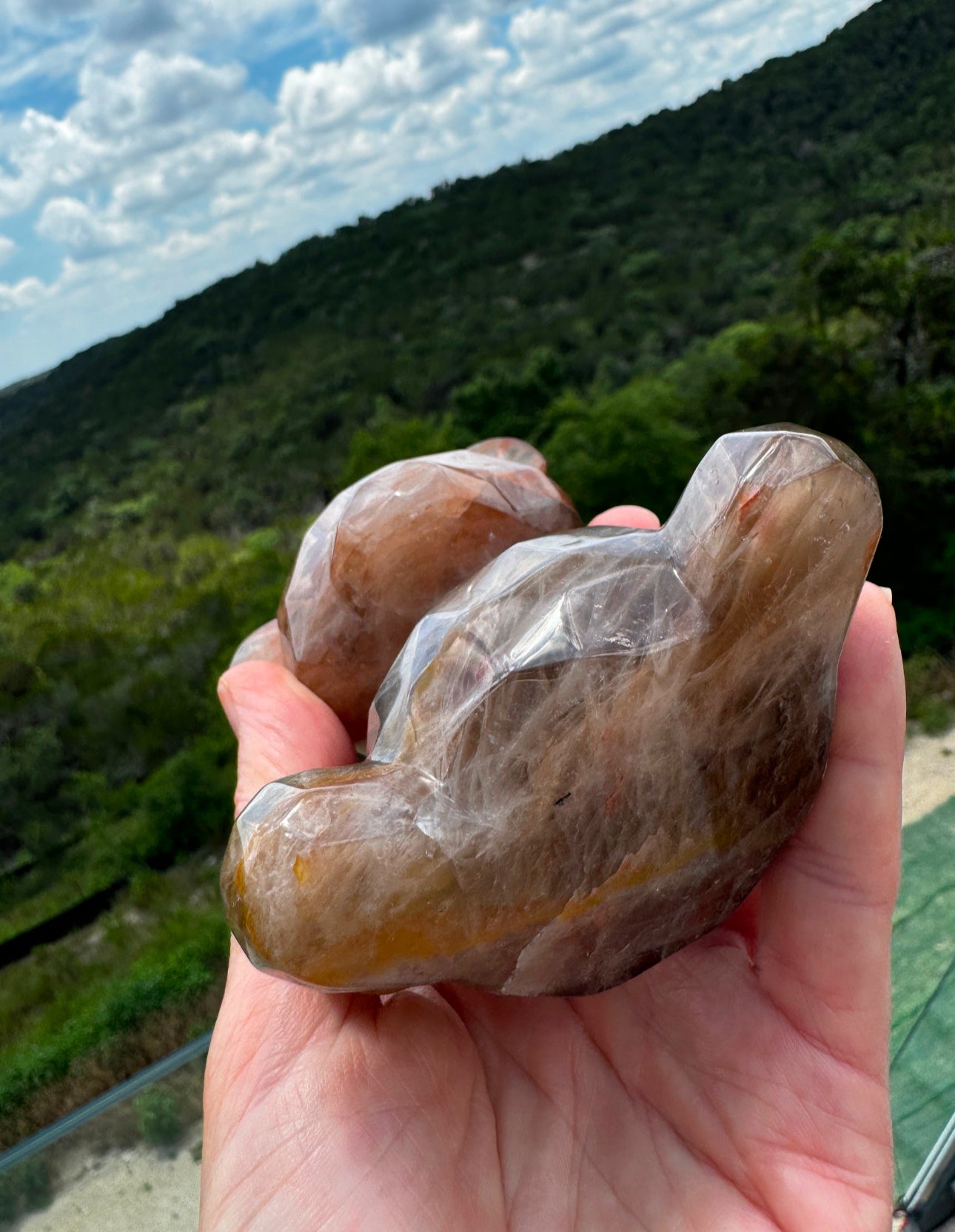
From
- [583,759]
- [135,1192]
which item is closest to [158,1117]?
[135,1192]

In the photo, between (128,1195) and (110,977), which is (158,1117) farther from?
(110,977)

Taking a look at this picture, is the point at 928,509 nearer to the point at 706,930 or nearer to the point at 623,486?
the point at 623,486

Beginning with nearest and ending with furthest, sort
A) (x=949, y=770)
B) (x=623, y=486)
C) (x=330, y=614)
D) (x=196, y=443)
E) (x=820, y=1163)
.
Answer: (x=820, y=1163)
(x=330, y=614)
(x=949, y=770)
(x=623, y=486)
(x=196, y=443)

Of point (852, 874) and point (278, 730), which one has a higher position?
point (278, 730)

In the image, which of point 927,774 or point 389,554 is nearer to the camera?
point 389,554

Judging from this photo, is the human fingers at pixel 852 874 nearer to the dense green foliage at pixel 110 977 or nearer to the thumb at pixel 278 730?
the thumb at pixel 278 730

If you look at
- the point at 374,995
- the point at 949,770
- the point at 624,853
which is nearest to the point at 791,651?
the point at 624,853
